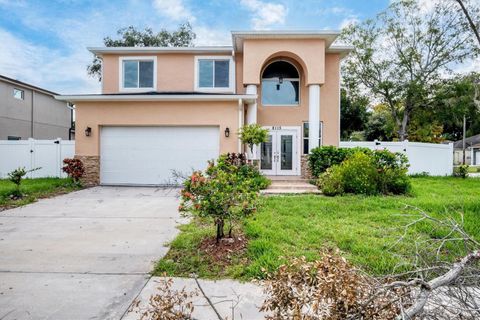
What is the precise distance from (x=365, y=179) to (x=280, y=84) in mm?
6786

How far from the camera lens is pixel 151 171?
1248cm

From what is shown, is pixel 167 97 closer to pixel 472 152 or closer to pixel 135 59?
pixel 135 59

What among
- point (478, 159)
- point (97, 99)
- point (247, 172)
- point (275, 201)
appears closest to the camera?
point (275, 201)

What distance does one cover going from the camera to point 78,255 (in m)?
4.59

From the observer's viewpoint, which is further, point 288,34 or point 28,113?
point 28,113

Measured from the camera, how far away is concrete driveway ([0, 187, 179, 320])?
10.4 ft

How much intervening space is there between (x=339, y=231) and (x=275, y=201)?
9.78ft

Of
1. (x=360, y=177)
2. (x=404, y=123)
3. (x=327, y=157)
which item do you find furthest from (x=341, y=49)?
(x=404, y=123)

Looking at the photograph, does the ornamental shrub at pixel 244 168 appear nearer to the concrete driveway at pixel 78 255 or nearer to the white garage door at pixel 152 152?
the white garage door at pixel 152 152

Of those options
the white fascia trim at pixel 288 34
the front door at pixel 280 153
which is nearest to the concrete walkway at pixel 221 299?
the front door at pixel 280 153

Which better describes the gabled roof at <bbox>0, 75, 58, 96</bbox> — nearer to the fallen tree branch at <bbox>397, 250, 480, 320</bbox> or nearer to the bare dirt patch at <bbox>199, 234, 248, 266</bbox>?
the bare dirt patch at <bbox>199, 234, 248, 266</bbox>

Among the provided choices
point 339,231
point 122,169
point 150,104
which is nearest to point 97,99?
point 150,104

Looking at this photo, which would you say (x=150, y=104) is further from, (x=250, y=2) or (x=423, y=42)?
(x=423, y=42)

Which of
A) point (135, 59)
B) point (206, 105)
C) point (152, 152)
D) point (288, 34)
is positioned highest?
point (288, 34)
